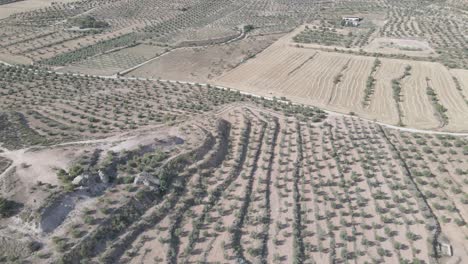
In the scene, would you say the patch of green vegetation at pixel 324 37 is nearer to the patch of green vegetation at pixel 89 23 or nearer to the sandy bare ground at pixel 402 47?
the sandy bare ground at pixel 402 47

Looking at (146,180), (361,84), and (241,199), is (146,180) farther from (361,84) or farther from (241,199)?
(361,84)

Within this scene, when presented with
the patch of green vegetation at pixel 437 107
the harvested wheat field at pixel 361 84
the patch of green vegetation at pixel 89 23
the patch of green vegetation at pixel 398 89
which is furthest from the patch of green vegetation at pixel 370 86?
the patch of green vegetation at pixel 89 23

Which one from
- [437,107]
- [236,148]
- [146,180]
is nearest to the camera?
[146,180]

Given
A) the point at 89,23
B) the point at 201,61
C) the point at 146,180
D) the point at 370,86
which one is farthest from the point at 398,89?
the point at 89,23

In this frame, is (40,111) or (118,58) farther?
(118,58)

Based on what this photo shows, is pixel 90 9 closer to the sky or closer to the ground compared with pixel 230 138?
closer to the sky

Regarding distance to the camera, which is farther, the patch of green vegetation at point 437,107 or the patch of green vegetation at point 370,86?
the patch of green vegetation at point 370,86

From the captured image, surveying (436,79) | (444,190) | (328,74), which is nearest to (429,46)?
(436,79)

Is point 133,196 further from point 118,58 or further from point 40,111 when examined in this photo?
point 118,58
